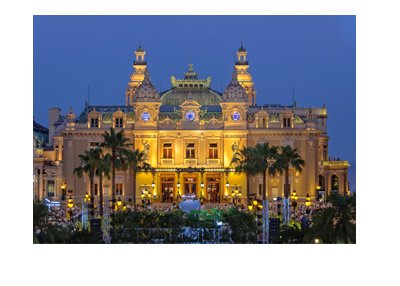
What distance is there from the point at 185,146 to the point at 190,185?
12.6 ft

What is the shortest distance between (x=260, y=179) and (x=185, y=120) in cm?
931

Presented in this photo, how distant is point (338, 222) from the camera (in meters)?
38.0

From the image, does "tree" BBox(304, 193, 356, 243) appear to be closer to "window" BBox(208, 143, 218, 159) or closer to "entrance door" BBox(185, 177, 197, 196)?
"window" BBox(208, 143, 218, 159)

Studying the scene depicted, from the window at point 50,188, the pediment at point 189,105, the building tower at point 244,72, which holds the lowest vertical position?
the window at point 50,188

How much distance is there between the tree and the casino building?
43.7 m

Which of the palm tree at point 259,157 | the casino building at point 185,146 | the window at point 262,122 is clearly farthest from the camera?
the window at point 262,122

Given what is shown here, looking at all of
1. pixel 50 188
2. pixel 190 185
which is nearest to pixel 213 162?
pixel 190 185

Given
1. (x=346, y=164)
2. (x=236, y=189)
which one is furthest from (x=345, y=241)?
(x=346, y=164)

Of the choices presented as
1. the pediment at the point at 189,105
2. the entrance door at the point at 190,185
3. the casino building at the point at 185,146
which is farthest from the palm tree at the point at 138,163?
the pediment at the point at 189,105

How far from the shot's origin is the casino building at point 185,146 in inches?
3282

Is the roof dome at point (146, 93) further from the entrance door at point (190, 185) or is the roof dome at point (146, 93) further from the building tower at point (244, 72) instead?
the building tower at point (244, 72)

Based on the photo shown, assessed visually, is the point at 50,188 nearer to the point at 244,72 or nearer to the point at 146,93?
the point at 146,93
